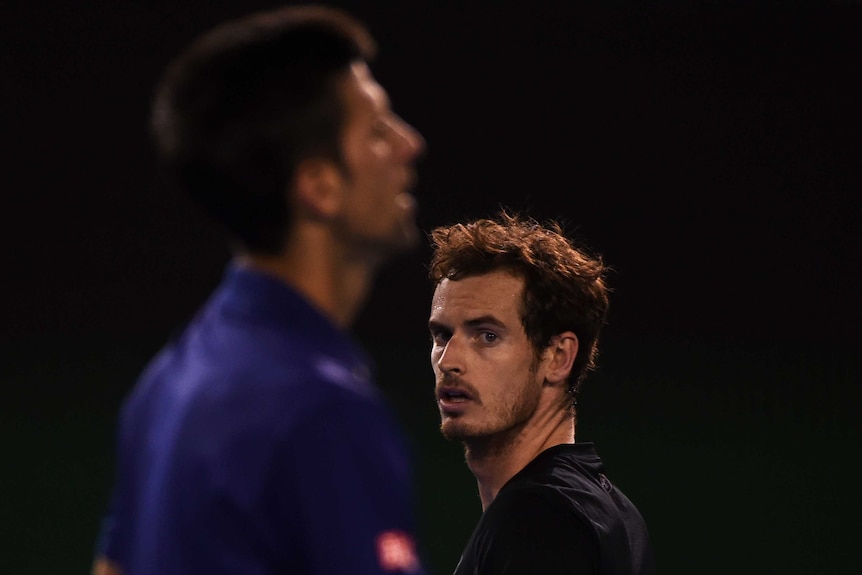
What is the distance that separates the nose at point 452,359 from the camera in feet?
Result: 8.60

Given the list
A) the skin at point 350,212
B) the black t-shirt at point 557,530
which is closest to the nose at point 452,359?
the black t-shirt at point 557,530

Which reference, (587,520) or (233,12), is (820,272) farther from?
(587,520)

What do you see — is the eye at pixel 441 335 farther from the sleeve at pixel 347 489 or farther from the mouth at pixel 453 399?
the sleeve at pixel 347 489

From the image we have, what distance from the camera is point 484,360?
102 inches

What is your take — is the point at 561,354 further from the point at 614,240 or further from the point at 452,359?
the point at 614,240

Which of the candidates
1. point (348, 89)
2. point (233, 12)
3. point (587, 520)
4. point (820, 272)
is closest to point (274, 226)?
point (348, 89)

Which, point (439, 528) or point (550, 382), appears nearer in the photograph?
point (550, 382)

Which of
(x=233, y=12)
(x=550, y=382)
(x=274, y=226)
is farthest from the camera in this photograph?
(x=233, y=12)

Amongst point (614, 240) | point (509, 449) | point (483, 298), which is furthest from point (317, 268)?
point (614, 240)

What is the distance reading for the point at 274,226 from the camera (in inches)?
46.4

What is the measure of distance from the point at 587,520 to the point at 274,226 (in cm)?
120

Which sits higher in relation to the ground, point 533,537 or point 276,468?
point 276,468

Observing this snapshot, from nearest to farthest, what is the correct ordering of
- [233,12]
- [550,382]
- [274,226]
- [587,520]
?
1. [274,226]
2. [587,520]
3. [550,382]
4. [233,12]

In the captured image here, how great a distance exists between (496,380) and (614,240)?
285 centimetres
